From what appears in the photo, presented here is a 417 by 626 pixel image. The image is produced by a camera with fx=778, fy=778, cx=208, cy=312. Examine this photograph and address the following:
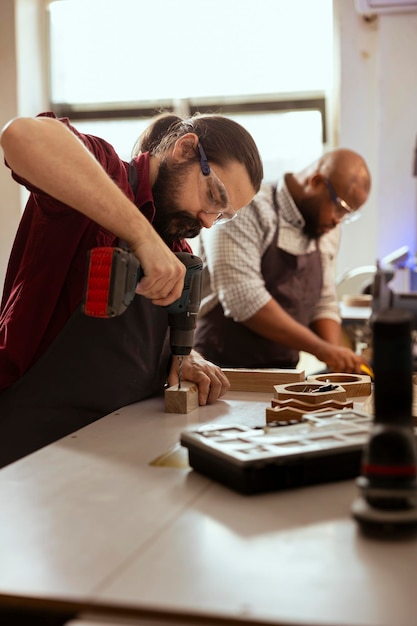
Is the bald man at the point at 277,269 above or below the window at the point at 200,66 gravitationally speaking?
below

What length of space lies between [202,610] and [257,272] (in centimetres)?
261

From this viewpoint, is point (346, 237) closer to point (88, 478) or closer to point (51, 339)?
point (51, 339)

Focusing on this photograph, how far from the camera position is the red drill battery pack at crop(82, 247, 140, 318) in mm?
1641

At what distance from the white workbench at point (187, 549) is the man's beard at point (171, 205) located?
1001mm

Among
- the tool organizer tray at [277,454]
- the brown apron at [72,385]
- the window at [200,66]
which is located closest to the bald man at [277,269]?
the brown apron at [72,385]

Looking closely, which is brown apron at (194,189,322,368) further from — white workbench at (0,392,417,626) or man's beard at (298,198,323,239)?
white workbench at (0,392,417,626)

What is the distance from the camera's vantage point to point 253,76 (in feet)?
20.9

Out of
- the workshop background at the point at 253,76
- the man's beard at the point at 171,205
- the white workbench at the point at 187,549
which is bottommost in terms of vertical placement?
the white workbench at the point at 187,549

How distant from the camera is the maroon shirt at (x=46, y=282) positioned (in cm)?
199

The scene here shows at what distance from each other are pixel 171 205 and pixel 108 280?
0.69m

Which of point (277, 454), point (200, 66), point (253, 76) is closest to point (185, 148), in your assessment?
point (277, 454)

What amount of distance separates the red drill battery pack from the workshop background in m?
4.26

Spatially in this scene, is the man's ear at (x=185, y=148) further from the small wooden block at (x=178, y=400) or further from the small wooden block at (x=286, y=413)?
the small wooden block at (x=286, y=413)

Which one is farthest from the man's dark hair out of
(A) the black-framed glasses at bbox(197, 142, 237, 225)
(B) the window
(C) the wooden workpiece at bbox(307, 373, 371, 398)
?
(B) the window
